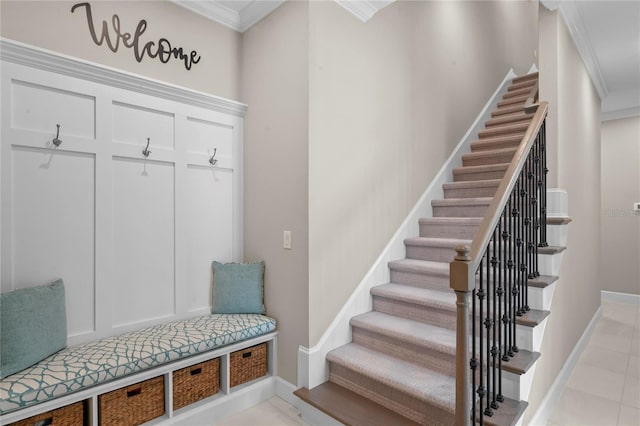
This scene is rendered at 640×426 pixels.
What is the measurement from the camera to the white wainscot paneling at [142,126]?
227 cm

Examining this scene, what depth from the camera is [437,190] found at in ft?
11.9

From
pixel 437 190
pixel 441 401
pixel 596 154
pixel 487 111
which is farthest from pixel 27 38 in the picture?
pixel 596 154

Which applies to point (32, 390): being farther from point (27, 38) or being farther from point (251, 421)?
point (27, 38)

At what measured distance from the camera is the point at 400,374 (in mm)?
2131

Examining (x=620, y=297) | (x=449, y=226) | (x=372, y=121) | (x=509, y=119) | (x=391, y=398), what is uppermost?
(x=509, y=119)

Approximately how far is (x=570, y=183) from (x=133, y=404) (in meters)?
3.44

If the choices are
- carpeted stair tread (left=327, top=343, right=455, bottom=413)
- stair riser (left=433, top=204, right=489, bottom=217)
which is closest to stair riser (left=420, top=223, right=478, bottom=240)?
stair riser (left=433, top=204, right=489, bottom=217)

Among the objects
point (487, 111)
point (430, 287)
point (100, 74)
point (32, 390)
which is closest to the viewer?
point (32, 390)

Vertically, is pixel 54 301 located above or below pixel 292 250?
below

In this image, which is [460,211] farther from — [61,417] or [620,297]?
[620,297]

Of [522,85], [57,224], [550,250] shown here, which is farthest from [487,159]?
[57,224]

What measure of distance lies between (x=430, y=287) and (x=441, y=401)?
3.35 feet

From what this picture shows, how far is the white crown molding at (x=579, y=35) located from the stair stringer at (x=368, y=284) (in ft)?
3.99

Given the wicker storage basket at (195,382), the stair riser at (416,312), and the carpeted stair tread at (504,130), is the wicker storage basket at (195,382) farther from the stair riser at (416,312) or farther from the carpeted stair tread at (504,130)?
the carpeted stair tread at (504,130)
